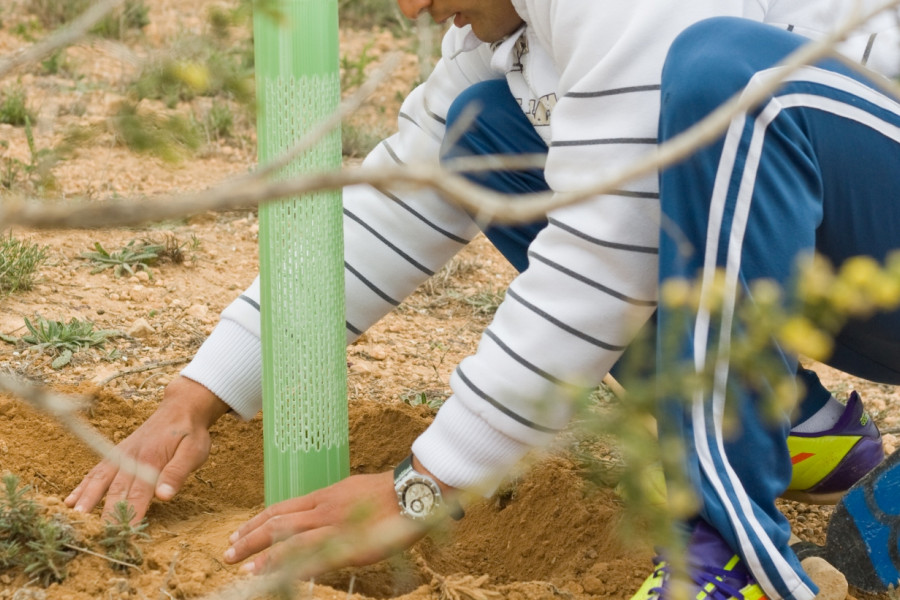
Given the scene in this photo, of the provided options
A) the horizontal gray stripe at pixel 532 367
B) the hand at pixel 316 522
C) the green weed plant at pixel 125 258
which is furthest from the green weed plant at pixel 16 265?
the horizontal gray stripe at pixel 532 367

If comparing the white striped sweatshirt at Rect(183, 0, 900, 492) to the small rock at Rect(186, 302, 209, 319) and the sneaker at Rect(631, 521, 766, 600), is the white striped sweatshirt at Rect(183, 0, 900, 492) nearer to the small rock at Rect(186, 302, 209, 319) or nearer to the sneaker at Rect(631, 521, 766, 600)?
the sneaker at Rect(631, 521, 766, 600)

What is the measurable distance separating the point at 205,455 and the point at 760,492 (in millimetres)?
833

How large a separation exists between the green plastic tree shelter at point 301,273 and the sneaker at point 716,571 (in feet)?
1.72

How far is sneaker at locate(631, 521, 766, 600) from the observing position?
1.23 metres

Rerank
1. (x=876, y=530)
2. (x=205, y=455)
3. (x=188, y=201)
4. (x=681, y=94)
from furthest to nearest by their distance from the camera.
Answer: (x=205, y=455) < (x=876, y=530) < (x=681, y=94) < (x=188, y=201)

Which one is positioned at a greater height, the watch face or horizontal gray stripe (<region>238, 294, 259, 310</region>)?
horizontal gray stripe (<region>238, 294, 259, 310</region>)

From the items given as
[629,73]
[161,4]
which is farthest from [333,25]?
[161,4]

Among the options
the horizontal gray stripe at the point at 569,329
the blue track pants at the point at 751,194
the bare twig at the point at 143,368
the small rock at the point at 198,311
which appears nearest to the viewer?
the blue track pants at the point at 751,194

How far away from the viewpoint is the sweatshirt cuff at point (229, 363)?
5.37 ft

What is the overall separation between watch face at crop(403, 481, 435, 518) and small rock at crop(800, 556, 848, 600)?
51cm

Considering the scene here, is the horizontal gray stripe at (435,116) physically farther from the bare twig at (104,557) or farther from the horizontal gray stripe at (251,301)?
the bare twig at (104,557)

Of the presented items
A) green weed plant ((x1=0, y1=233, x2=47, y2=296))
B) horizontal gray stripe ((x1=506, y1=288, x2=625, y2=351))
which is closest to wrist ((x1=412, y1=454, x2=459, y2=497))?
horizontal gray stripe ((x1=506, y1=288, x2=625, y2=351))

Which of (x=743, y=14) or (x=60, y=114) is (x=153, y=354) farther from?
(x=60, y=114)

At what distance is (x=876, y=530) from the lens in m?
1.48
